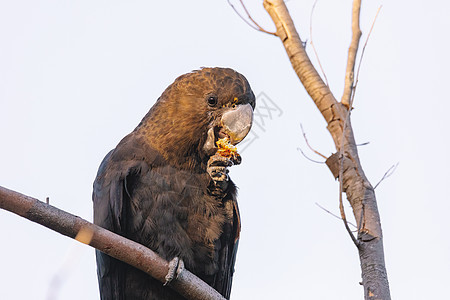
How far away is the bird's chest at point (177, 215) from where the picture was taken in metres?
4.16

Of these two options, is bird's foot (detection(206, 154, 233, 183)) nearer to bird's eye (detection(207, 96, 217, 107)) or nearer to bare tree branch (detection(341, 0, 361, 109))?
bird's eye (detection(207, 96, 217, 107))

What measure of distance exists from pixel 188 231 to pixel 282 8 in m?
2.13

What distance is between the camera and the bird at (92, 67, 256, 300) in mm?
4207

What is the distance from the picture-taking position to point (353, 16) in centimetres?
470

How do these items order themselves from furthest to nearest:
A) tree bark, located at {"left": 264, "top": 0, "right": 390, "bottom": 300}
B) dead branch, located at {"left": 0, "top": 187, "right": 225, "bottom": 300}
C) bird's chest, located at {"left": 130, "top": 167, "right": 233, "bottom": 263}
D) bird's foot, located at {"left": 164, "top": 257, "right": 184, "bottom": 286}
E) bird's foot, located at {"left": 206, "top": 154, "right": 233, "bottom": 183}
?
bird's foot, located at {"left": 206, "top": 154, "right": 233, "bottom": 183}, bird's chest, located at {"left": 130, "top": 167, "right": 233, "bottom": 263}, bird's foot, located at {"left": 164, "top": 257, "right": 184, "bottom": 286}, tree bark, located at {"left": 264, "top": 0, "right": 390, "bottom": 300}, dead branch, located at {"left": 0, "top": 187, "right": 225, "bottom": 300}

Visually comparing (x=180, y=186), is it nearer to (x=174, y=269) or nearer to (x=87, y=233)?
(x=174, y=269)

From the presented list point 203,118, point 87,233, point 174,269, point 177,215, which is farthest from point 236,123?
point 87,233

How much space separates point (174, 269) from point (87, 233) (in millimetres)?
937

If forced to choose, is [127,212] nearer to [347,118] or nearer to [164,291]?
[164,291]

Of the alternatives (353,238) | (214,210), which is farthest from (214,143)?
(353,238)

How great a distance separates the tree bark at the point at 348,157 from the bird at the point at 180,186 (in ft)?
1.72

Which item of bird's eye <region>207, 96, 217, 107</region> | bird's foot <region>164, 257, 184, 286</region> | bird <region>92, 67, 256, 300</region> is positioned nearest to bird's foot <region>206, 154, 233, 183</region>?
bird <region>92, 67, 256, 300</region>

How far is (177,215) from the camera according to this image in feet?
14.0

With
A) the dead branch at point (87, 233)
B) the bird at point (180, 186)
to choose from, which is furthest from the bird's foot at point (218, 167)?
the dead branch at point (87, 233)
